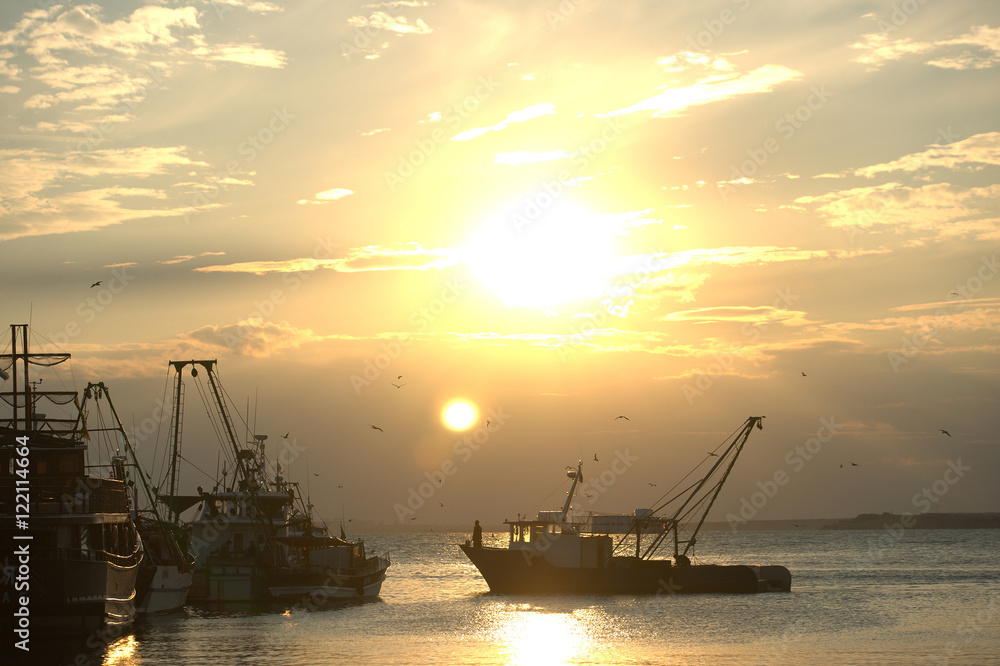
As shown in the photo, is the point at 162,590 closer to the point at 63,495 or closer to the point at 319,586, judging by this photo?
the point at 319,586

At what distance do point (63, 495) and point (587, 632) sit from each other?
26564 millimetres

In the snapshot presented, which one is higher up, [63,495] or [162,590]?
[63,495]

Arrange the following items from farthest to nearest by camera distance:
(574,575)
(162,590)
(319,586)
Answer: (574,575), (319,586), (162,590)

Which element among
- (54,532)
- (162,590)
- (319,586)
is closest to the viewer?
(54,532)

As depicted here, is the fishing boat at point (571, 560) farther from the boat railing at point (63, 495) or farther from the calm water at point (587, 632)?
the boat railing at point (63, 495)

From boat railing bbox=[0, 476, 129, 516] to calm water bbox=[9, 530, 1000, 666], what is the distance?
18.8 feet

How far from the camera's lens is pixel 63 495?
4244cm

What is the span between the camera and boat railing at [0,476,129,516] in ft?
136

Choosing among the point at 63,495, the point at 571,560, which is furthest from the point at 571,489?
the point at 63,495

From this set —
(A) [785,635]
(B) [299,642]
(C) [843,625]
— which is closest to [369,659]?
(B) [299,642]

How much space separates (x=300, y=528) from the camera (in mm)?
77812

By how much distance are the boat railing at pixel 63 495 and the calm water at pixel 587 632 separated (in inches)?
225

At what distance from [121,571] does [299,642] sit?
9032 mm

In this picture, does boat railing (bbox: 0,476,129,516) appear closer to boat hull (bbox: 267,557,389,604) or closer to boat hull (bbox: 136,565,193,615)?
boat hull (bbox: 136,565,193,615)
